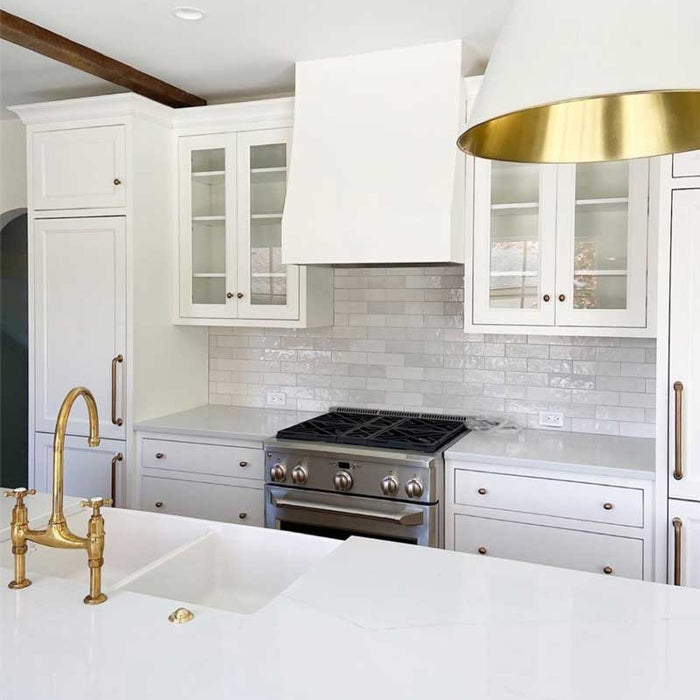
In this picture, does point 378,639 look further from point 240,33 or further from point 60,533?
point 240,33

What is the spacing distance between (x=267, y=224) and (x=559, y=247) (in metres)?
1.42

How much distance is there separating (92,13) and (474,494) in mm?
2406

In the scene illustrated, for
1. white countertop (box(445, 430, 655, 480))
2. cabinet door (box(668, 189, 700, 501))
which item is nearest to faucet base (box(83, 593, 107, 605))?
white countertop (box(445, 430, 655, 480))

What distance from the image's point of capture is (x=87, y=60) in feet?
10.5

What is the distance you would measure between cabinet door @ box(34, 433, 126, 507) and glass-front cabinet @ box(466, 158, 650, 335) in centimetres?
186

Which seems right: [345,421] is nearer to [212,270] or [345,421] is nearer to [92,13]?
[212,270]

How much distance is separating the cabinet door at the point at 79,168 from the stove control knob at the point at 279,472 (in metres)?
1.46

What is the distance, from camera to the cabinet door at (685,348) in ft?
8.35

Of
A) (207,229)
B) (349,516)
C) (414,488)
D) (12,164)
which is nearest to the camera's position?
(414,488)

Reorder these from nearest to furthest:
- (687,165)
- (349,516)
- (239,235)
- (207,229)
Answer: (687,165), (349,516), (239,235), (207,229)

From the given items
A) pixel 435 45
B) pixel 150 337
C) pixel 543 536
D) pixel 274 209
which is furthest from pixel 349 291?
pixel 543 536

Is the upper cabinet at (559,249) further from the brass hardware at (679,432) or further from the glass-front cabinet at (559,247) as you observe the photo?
the brass hardware at (679,432)

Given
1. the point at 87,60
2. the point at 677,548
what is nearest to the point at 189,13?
the point at 87,60

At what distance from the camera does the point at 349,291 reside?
12.5 ft
